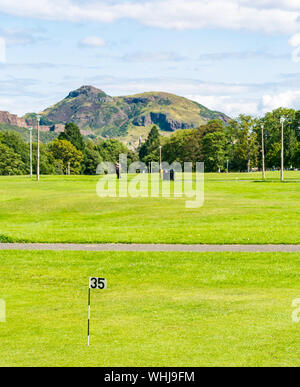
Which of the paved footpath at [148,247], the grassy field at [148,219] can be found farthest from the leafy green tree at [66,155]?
the paved footpath at [148,247]

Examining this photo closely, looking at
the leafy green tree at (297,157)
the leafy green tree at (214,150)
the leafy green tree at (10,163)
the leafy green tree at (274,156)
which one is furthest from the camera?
the leafy green tree at (214,150)

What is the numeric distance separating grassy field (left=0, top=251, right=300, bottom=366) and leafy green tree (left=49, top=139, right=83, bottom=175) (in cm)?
14625

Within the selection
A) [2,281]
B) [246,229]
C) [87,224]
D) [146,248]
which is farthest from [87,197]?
[2,281]

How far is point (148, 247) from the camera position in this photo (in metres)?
22.8

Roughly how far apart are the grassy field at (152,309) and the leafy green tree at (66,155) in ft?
480

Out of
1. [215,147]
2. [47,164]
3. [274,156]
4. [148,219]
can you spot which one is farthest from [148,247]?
[215,147]

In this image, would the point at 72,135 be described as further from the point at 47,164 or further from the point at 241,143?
the point at 241,143

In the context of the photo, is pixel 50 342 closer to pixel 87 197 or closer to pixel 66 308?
pixel 66 308

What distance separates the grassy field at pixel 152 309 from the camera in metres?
8.66

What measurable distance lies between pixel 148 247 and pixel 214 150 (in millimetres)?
148404

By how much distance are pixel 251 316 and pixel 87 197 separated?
31.0m

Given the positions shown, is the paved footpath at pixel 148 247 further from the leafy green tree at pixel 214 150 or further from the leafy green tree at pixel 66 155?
the leafy green tree at pixel 214 150

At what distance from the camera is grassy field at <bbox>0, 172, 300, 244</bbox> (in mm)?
25141

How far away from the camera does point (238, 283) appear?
16.2 m
